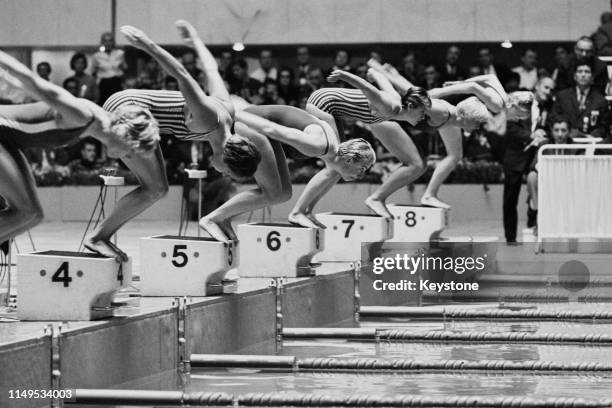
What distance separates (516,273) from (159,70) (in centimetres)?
766

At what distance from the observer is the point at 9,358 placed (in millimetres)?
4945

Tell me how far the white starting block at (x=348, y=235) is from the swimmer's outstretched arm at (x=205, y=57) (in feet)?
8.59

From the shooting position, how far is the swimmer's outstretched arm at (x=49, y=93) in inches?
202

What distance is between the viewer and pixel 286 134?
281 inches

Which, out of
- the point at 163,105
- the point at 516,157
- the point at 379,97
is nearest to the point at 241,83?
the point at 516,157

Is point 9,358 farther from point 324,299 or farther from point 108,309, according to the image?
point 324,299

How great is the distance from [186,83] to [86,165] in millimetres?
10017

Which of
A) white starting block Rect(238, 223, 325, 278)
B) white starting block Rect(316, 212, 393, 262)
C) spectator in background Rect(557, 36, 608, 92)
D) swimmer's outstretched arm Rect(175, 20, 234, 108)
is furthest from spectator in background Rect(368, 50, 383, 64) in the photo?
swimmer's outstretched arm Rect(175, 20, 234, 108)

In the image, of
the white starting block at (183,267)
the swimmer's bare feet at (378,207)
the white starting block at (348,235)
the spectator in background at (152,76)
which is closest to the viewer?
the white starting block at (183,267)

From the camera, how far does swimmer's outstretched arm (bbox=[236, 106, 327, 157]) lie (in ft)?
23.4

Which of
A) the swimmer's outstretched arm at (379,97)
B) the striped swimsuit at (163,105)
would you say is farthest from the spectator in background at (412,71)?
the striped swimsuit at (163,105)

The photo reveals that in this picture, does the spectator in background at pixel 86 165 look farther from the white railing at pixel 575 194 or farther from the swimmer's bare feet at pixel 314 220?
the swimmer's bare feet at pixel 314 220

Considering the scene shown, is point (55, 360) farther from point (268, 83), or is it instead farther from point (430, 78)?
point (268, 83)

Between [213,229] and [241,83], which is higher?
[241,83]
